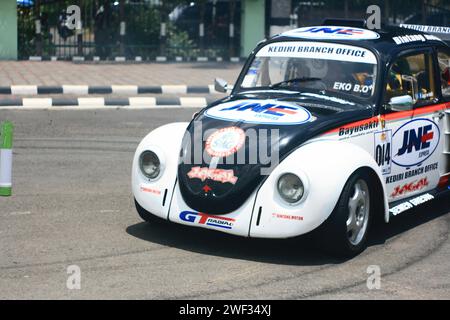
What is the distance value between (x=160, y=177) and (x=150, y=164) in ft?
0.72

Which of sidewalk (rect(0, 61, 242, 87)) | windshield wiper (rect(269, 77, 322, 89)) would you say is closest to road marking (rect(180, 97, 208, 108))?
sidewalk (rect(0, 61, 242, 87))

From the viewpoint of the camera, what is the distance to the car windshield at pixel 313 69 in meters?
9.00

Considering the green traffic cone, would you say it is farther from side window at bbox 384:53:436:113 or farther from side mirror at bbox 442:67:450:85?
side mirror at bbox 442:67:450:85

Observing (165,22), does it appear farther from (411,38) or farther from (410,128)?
(410,128)

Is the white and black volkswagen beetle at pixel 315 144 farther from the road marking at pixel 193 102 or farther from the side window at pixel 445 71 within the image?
the road marking at pixel 193 102

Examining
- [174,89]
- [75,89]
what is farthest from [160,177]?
[174,89]

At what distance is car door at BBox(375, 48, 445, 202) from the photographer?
880 centimetres

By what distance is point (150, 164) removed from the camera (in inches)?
336

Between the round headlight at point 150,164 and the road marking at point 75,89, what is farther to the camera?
the road marking at point 75,89

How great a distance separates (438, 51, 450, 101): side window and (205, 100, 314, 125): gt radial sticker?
2.10 meters

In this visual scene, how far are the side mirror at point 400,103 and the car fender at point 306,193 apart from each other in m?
1.11

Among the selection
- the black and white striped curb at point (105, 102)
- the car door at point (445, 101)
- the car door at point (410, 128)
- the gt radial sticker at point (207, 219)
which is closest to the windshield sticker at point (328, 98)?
the car door at point (410, 128)
